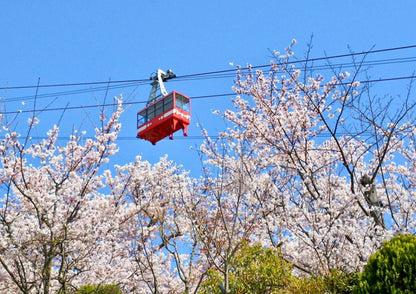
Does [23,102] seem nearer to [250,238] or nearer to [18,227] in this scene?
[18,227]

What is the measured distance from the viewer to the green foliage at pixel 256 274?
8.21 metres

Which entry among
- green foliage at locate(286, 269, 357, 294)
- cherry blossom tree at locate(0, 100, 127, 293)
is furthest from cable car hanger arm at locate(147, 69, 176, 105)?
green foliage at locate(286, 269, 357, 294)

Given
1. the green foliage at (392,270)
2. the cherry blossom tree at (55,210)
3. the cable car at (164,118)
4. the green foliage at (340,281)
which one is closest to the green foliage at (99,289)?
the cherry blossom tree at (55,210)

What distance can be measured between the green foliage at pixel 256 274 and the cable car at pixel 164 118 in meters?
8.87

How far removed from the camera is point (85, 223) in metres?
9.18

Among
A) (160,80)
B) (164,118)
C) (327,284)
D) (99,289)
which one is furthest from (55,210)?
(160,80)

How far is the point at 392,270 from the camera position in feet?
18.4

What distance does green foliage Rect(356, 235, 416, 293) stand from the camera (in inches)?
217

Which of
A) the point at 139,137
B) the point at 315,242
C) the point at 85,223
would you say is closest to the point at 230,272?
the point at 315,242

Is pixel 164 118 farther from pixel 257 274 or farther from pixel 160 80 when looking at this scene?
pixel 257 274

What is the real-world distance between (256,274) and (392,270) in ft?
10.3

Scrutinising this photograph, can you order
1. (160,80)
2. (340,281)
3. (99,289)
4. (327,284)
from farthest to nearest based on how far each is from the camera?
(160,80)
(99,289)
(340,281)
(327,284)

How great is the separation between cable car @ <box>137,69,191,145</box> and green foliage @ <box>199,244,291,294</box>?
887 cm

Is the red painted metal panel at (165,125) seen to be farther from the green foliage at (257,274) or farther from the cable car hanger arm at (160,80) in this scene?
A: the green foliage at (257,274)
